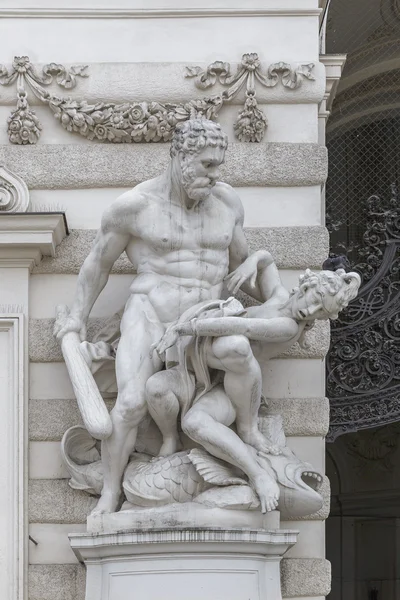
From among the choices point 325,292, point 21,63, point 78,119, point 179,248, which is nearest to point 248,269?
point 179,248

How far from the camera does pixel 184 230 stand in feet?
35.9

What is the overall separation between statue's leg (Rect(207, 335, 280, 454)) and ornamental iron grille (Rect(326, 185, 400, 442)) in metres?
1.09

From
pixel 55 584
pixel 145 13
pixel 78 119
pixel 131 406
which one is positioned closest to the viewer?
pixel 131 406

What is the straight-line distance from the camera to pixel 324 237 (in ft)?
37.5

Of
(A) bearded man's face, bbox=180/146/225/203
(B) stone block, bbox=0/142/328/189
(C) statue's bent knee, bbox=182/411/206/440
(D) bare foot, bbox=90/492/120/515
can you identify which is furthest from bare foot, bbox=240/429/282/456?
(B) stone block, bbox=0/142/328/189

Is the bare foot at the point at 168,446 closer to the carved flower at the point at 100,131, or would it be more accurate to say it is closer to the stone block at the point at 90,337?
the stone block at the point at 90,337

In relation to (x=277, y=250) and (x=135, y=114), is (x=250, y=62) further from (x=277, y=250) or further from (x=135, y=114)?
(x=277, y=250)

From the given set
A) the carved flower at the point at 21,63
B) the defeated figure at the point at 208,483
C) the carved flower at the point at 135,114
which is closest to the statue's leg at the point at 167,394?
the defeated figure at the point at 208,483

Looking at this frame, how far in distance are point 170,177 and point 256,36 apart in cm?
123

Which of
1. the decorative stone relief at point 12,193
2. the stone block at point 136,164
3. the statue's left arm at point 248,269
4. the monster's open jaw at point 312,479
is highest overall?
the stone block at point 136,164

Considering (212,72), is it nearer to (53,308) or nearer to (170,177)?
(170,177)

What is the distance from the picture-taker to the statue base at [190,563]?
34.5 feet

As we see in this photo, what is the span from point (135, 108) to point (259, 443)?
2111mm

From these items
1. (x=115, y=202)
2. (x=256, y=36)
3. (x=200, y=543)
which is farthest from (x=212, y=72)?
(x=200, y=543)
